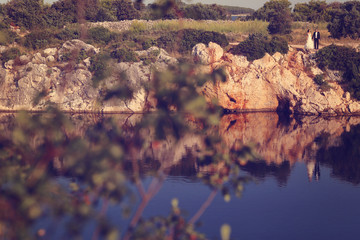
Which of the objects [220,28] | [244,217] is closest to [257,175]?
[244,217]

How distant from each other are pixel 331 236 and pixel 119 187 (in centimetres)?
905

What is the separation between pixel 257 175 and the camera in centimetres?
1722

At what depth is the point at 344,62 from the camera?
3225 centimetres

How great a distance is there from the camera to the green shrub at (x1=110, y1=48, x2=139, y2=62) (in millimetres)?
32344

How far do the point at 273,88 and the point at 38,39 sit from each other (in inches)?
754

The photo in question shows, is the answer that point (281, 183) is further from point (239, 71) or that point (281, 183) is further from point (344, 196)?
point (239, 71)

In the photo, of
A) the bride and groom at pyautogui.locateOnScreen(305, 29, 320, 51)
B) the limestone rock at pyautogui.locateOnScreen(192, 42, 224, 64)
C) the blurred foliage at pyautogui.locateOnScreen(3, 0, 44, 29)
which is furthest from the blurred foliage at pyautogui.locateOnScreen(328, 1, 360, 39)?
the blurred foliage at pyautogui.locateOnScreen(3, 0, 44, 29)

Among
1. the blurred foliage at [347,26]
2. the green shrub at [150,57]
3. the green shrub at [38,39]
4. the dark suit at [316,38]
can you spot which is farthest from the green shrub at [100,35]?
the blurred foliage at [347,26]

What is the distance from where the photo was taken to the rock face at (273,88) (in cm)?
3048

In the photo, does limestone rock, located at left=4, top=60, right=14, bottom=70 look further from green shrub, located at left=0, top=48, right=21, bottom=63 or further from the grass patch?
the grass patch

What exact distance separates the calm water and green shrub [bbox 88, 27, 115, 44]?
55.7ft

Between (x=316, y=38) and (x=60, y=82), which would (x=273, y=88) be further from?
(x=60, y=82)

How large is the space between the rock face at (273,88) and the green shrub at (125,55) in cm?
445

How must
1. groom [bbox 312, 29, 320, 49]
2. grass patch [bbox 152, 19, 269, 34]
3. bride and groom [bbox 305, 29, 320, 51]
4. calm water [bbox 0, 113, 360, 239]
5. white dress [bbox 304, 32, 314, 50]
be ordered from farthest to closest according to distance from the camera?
grass patch [bbox 152, 19, 269, 34] → groom [bbox 312, 29, 320, 49] → white dress [bbox 304, 32, 314, 50] → bride and groom [bbox 305, 29, 320, 51] → calm water [bbox 0, 113, 360, 239]
